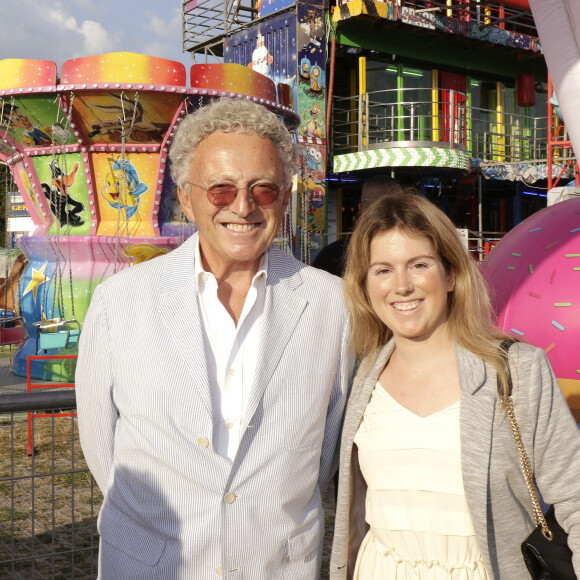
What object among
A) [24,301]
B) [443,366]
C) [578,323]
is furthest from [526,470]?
[24,301]

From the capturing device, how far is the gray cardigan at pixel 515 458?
81.9 inches

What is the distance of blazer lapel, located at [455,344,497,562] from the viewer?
6.86 feet

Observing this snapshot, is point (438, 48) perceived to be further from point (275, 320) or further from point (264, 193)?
point (275, 320)

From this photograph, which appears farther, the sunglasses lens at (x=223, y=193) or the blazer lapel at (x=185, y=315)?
the sunglasses lens at (x=223, y=193)

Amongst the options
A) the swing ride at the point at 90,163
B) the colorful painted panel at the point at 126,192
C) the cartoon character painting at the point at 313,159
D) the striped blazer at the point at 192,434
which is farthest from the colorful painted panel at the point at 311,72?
the striped blazer at the point at 192,434

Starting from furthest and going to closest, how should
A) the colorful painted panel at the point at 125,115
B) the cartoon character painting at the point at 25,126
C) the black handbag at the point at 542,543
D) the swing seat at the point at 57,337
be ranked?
the cartoon character painting at the point at 25,126 → the colorful painted panel at the point at 125,115 → the swing seat at the point at 57,337 → the black handbag at the point at 542,543

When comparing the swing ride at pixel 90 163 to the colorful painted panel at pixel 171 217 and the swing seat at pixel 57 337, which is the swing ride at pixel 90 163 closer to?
the colorful painted panel at pixel 171 217

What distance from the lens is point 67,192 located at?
9.52 m

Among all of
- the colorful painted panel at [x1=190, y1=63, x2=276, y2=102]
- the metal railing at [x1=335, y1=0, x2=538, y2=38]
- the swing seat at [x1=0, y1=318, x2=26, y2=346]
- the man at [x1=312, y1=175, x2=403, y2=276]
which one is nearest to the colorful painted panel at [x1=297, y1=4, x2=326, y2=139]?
the metal railing at [x1=335, y1=0, x2=538, y2=38]

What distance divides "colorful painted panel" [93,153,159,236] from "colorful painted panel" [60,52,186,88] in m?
1.09

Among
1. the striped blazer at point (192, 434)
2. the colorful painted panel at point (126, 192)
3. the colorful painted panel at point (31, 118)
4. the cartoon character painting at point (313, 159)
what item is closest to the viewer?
the striped blazer at point (192, 434)

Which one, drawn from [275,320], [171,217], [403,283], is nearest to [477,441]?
[403,283]

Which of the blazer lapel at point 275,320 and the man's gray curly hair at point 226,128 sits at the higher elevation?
the man's gray curly hair at point 226,128

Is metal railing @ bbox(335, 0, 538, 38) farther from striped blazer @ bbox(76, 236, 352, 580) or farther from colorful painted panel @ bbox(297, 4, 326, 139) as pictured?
striped blazer @ bbox(76, 236, 352, 580)
